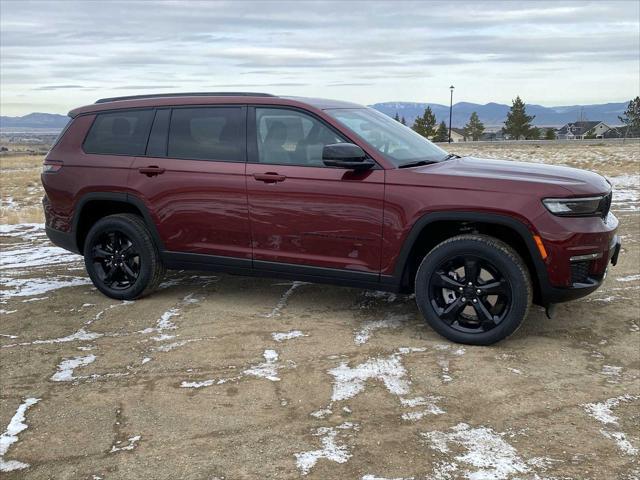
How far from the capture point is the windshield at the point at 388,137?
495cm

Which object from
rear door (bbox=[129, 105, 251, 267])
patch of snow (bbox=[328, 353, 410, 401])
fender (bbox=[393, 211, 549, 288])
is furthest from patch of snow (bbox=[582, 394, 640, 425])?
rear door (bbox=[129, 105, 251, 267])

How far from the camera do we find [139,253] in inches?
223

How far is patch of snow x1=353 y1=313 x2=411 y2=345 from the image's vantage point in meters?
4.73

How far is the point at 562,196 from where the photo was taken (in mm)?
4246

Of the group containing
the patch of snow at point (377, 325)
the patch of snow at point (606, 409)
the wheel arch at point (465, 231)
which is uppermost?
the wheel arch at point (465, 231)

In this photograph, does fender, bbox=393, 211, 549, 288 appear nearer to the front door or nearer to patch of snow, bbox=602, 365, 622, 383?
the front door

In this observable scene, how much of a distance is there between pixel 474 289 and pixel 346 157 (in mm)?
1307

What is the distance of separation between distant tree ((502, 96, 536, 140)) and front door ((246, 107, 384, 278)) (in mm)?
68623

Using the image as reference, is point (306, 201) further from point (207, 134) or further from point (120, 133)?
point (120, 133)

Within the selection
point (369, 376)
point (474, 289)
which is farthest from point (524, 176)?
point (369, 376)

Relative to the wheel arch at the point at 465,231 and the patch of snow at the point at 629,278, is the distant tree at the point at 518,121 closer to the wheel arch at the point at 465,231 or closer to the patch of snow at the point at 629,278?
the patch of snow at the point at 629,278

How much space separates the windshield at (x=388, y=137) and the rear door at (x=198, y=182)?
903 mm

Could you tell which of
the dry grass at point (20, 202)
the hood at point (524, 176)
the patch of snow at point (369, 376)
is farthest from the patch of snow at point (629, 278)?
the dry grass at point (20, 202)

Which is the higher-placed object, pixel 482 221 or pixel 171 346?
pixel 482 221
